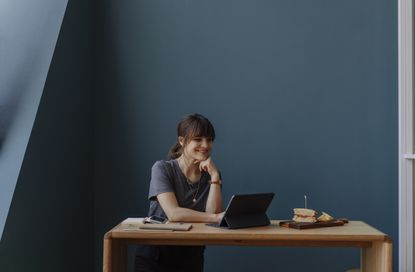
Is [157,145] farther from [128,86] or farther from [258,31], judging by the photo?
[258,31]

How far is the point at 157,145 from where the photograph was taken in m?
3.50

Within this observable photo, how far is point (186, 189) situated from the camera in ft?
9.14

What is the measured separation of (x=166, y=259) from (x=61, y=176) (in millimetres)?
837

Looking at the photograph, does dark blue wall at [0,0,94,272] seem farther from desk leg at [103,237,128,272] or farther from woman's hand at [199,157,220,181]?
woman's hand at [199,157,220,181]

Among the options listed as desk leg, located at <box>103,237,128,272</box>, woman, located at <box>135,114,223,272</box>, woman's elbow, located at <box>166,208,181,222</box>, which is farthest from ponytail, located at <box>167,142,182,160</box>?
desk leg, located at <box>103,237,128,272</box>

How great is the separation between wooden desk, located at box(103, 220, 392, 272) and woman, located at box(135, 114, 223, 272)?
Result: 239 mm

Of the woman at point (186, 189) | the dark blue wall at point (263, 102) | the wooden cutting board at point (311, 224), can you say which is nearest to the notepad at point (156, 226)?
the woman at point (186, 189)

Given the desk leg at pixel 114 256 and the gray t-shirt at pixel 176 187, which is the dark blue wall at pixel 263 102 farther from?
the desk leg at pixel 114 256

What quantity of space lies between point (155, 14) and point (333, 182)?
159 cm

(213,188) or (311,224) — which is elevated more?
(213,188)

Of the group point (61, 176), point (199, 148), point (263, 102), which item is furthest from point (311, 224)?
point (61, 176)

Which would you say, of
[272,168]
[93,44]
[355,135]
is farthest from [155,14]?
[355,135]

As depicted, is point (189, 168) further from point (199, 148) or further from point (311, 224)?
point (311, 224)

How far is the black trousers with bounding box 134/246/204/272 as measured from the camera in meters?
2.64
